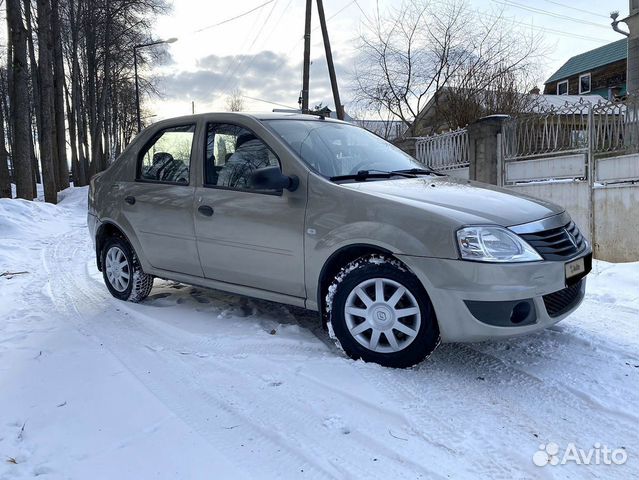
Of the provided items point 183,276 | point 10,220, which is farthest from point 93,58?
point 183,276

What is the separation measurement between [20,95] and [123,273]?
1197 centimetres

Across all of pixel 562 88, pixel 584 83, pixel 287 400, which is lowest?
pixel 287 400

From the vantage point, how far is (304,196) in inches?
143

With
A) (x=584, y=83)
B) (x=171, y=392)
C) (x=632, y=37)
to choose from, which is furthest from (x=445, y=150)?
(x=584, y=83)

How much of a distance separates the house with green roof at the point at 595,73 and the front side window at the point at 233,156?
34049 mm

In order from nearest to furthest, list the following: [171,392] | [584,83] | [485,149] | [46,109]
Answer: [171,392]
[485,149]
[46,109]
[584,83]

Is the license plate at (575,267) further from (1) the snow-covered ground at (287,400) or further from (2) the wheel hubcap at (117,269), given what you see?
(2) the wheel hubcap at (117,269)

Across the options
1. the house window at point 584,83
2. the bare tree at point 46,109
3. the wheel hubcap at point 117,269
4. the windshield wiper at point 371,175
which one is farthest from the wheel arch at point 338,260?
the house window at point 584,83

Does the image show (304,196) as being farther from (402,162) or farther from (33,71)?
(33,71)

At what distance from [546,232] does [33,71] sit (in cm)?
2551

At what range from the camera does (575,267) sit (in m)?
3.27

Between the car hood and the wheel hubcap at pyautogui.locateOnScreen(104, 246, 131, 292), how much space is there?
2.68 metres

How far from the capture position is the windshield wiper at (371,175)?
3736 mm

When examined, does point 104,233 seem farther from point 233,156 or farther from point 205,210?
point 233,156
